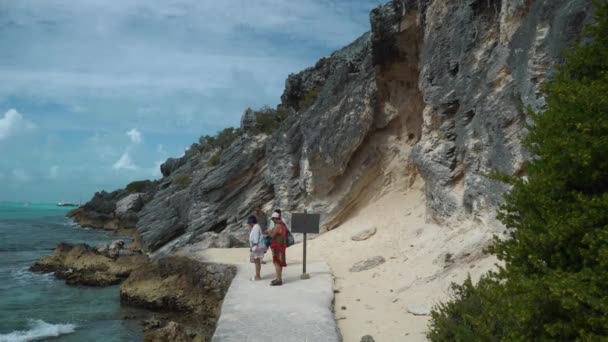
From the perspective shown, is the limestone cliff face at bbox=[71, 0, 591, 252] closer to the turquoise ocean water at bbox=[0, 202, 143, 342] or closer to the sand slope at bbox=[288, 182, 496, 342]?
the sand slope at bbox=[288, 182, 496, 342]

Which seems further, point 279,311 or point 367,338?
point 279,311

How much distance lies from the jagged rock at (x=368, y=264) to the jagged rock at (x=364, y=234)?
3167 millimetres

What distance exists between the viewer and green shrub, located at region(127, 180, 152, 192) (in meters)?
69.6

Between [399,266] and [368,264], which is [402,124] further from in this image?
[399,266]

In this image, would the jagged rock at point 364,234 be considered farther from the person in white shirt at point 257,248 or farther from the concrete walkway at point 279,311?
the person in white shirt at point 257,248

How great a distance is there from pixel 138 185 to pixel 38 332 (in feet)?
196

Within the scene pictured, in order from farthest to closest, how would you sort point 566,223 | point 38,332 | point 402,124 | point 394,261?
point 402,124
point 38,332
point 394,261
point 566,223

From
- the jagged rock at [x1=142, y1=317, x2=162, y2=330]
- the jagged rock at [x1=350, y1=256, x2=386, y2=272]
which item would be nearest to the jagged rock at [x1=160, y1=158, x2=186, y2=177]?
the jagged rock at [x1=142, y1=317, x2=162, y2=330]

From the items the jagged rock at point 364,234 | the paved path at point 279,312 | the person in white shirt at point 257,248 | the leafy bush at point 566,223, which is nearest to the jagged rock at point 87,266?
the jagged rock at point 364,234

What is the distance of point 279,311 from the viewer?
8.98 m

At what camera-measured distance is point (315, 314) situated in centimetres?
882

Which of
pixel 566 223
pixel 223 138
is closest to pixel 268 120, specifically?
pixel 223 138

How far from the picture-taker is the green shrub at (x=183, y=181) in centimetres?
3591

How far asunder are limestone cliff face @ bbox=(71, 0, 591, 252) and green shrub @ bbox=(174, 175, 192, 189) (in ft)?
8.61
